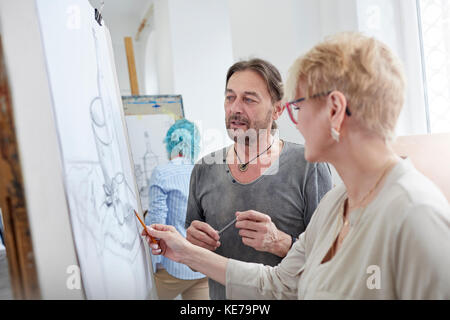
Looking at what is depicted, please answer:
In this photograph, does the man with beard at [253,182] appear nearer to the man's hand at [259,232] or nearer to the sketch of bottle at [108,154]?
the man's hand at [259,232]

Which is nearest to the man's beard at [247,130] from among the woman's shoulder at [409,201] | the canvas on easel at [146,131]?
the woman's shoulder at [409,201]

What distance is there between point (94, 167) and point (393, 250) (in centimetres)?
58

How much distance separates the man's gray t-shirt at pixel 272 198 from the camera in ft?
3.99

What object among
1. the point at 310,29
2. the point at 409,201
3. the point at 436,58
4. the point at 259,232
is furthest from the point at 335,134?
the point at 310,29

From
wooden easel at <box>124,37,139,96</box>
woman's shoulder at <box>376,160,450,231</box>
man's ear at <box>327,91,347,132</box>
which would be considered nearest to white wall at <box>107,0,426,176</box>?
wooden easel at <box>124,37,139,96</box>

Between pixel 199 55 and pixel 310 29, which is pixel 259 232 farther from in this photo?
pixel 199 55

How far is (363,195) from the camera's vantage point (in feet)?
2.48

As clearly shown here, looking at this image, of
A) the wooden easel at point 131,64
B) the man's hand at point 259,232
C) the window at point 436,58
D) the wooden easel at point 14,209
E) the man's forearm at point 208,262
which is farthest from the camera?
the wooden easel at point 131,64

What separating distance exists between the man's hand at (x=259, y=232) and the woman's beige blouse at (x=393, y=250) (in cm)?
27

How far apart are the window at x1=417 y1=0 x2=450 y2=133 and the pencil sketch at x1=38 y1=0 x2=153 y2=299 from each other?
153 cm

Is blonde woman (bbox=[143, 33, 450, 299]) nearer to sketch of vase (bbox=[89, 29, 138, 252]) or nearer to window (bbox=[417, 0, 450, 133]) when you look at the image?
sketch of vase (bbox=[89, 29, 138, 252])

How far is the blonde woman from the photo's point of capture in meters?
0.59
